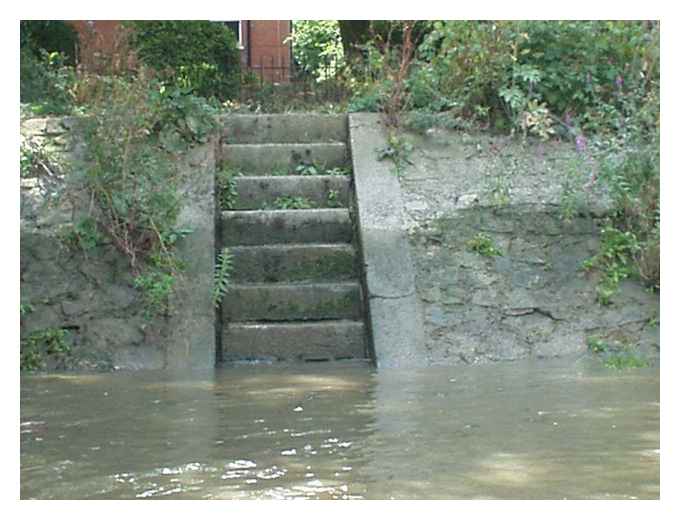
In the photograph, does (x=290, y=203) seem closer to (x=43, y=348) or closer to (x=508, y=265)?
Answer: (x=508, y=265)

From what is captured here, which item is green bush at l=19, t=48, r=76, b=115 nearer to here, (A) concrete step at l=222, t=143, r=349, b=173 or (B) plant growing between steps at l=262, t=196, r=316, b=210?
(A) concrete step at l=222, t=143, r=349, b=173

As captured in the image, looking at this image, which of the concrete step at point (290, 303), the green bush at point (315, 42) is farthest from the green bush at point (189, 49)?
the concrete step at point (290, 303)

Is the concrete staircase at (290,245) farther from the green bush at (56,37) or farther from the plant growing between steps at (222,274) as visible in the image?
the green bush at (56,37)

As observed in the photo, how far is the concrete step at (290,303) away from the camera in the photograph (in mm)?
8172

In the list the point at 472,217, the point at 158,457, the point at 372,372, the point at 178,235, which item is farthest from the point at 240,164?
the point at 158,457

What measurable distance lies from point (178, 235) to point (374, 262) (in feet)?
4.61

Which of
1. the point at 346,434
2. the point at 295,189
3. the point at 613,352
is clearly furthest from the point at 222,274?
the point at 346,434

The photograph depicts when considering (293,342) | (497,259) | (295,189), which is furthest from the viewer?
(295,189)

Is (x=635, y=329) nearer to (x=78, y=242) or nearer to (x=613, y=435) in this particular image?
(x=613, y=435)

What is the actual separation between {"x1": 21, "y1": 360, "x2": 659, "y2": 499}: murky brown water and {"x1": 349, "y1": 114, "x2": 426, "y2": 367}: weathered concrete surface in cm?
38

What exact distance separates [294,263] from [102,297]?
143 cm

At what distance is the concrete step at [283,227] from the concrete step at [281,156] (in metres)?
0.85

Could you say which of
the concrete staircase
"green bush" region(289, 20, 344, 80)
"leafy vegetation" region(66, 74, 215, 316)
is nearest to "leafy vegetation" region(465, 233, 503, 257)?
the concrete staircase

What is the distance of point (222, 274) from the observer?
26.5 feet
